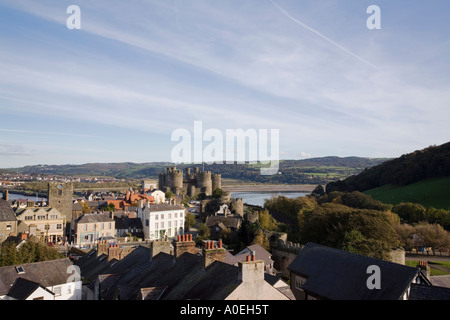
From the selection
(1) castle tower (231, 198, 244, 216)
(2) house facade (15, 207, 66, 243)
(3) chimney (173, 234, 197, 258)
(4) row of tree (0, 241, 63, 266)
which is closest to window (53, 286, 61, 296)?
(4) row of tree (0, 241, 63, 266)

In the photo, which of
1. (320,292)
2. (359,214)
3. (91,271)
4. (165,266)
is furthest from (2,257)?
(359,214)

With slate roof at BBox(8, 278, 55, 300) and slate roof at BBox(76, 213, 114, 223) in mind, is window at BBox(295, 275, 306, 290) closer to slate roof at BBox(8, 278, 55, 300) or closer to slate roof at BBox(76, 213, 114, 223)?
slate roof at BBox(8, 278, 55, 300)

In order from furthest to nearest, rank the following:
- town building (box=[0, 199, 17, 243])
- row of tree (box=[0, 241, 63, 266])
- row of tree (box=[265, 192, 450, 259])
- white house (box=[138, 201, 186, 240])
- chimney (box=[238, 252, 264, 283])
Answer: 1. white house (box=[138, 201, 186, 240])
2. town building (box=[0, 199, 17, 243])
3. row of tree (box=[265, 192, 450, 259])
4. row of tree (box=[0, 241, 63, 266])
5. chimney (box=[238, 252, 264, 283])

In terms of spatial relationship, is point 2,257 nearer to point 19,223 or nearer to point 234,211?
point 19,223

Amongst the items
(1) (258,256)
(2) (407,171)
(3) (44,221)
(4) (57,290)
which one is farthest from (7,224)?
(2) (407,171)

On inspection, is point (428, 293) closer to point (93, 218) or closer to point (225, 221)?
point (225, 221)
